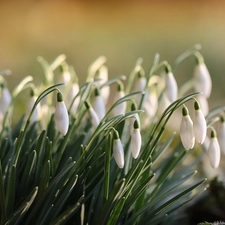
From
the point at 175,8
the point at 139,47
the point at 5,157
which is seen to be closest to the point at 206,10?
the point at 175,8

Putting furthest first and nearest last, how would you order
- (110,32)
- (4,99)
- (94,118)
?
1. (110,32)
2. (4,99)
3. (94,118)

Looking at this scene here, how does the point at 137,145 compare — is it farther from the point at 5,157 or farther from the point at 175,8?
the point at 175,8

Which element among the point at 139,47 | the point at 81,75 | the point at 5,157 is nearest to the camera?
the point at 5,157

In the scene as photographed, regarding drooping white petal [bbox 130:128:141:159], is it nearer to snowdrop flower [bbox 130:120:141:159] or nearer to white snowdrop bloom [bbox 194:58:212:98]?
snowdrop flower [bbox 130:120:141:159]

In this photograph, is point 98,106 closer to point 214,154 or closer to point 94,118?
point 94,118

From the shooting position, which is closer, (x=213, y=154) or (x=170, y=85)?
(x=213, y=154)

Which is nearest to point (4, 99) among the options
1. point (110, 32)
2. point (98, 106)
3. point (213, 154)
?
point (98, 106)

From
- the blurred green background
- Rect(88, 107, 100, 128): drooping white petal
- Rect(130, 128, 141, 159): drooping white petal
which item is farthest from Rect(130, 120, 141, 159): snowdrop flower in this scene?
the blurred green background

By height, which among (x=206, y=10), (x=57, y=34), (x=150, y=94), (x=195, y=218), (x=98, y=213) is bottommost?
(x=195, y=218)

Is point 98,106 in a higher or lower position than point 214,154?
higher
